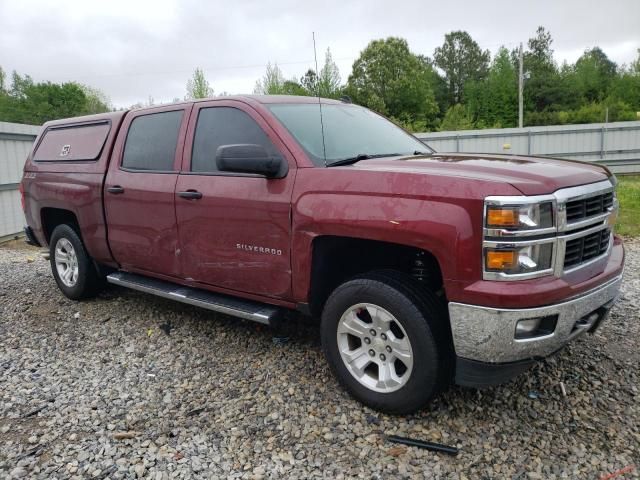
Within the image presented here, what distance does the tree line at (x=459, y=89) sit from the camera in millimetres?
38875

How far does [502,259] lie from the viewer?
99.6 inches

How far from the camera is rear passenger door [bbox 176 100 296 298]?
339cm

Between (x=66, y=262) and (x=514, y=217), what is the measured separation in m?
4.75

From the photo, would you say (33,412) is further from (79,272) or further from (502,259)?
(502,259)

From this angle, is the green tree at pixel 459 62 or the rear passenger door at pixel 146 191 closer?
the rear passenger door at pixel 146 191

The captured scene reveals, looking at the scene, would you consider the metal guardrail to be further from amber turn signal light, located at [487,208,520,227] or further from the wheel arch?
amber turn signal light, located at [487,208,520,227]

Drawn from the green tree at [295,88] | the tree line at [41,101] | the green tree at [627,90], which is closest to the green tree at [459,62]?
the green tree at [627,90]

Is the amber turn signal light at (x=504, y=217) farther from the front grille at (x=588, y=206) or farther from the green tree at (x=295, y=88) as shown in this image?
the green tree at (x=295, y=88)

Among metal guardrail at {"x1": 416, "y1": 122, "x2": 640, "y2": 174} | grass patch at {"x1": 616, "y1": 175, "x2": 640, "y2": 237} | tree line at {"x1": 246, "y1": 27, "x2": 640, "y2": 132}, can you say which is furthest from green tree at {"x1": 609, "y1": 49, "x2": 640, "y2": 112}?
grass patch at {"x1": 616, "y1": 175, "x2": 640, "y2": 237}

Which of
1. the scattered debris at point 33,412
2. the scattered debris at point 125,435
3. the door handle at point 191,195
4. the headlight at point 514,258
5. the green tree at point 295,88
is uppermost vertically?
the green tree at point 295,88

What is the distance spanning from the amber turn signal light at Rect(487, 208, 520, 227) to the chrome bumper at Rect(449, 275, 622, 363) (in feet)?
1.37

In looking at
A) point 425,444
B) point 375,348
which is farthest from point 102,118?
point 425,444

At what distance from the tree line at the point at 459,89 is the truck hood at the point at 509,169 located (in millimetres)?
28065

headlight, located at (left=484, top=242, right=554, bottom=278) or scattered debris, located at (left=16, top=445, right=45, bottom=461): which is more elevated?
headlight, located at (left=484, top=242, right=554, bottom=278)
